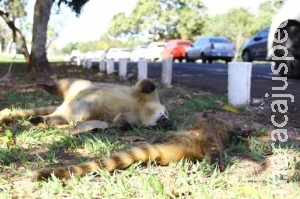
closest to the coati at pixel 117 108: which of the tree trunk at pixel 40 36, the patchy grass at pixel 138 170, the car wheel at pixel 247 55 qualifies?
the patchy grass at pixel 138 170

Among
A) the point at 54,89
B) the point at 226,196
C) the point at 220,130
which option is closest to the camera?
the point at 226,196

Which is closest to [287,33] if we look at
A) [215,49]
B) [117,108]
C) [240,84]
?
[240,84]

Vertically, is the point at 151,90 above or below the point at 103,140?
above

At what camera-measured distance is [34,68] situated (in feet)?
43.0

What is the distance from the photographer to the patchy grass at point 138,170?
2.41 meters

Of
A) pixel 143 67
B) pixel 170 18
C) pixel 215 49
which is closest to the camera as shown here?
pixel 143 67

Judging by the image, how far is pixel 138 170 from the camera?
2.69 metres

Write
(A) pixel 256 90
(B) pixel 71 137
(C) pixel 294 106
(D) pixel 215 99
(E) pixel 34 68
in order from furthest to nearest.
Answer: (E) pixel 34 68
(A) pixel 256 90
(D) pixel 215 99
(C) pixel 294 106
(B) pixel 71 137

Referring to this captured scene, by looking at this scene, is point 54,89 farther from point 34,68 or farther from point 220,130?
point 34,68

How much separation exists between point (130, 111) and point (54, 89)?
1.03 m

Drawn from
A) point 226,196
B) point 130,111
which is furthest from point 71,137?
point 226,196

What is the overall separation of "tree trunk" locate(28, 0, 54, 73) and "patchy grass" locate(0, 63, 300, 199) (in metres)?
8.96

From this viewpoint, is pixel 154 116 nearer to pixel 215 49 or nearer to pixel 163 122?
pixel 163 122

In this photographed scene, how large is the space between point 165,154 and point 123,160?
0.32 metres
